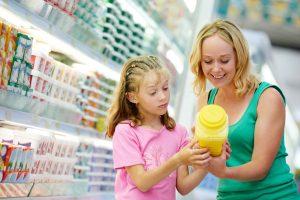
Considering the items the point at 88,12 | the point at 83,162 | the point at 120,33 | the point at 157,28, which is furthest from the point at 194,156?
the point at 157,28

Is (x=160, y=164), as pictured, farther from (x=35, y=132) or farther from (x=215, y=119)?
(x=35, y=132)

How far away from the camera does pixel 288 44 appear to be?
16219 mm

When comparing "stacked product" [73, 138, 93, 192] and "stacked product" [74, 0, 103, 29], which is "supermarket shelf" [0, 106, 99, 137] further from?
"stacked product" [74, 0, 103, 29]

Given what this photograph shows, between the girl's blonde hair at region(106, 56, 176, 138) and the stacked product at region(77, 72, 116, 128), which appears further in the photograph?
the stacked product at region(77, 72, 116, 128)

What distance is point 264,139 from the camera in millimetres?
2393

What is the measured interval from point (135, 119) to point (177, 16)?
11.0ft

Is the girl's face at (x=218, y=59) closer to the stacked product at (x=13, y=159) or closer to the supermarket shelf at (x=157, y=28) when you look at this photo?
the stacked product at (x=13, y=159)

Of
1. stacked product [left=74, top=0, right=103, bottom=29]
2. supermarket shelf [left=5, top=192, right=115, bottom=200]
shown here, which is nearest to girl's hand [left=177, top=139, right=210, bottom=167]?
supermarket shelf [left=5, top=192, right=115, bottom=200]

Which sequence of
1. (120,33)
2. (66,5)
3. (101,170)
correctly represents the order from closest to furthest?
(66,5), (120,33), (101,170)

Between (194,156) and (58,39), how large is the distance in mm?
1086

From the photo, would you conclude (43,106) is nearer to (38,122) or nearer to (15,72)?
(38,122)

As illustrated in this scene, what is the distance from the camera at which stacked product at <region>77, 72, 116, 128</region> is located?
3.83 m

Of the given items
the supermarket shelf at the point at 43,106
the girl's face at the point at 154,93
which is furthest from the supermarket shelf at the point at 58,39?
the girl's face at the point at 154,93

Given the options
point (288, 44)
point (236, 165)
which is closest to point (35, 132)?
point (236, 165)
